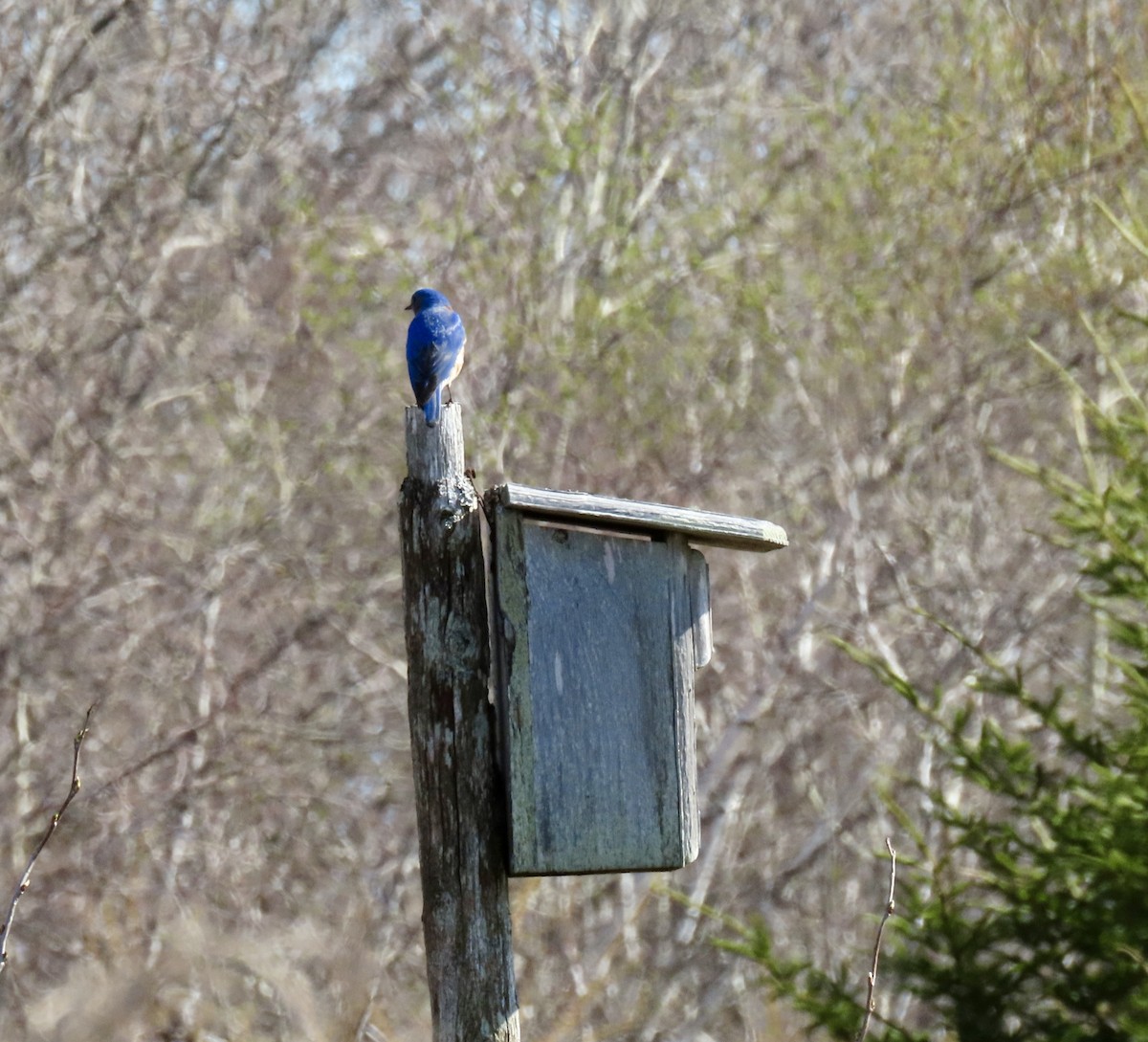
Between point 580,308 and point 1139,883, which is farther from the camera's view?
point 580,308

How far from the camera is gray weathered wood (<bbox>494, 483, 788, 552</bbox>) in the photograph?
2449 millimetres

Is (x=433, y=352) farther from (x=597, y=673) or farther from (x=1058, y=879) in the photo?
(x=1058, y=879)

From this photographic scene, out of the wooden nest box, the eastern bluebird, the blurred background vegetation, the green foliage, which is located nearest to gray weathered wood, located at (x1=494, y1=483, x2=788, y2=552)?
the wooden nest box

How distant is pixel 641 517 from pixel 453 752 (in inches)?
17.8

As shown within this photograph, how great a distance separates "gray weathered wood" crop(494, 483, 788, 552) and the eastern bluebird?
0.29m

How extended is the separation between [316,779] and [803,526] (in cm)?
309

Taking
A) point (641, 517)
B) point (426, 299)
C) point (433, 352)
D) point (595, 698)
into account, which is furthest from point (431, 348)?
point (426, 299)

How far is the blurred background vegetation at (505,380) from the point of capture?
7656 millimetres

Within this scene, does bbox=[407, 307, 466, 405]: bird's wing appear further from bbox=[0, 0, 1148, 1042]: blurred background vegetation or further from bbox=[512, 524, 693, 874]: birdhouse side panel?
bbox=[0, 0, 1148, 1042]: blurred background vegetation

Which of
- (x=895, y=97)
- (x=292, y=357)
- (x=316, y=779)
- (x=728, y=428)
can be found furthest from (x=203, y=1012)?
(x=895, y=97)

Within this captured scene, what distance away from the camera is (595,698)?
2547mm

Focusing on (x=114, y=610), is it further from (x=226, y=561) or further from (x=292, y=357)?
(x=292, y=357)

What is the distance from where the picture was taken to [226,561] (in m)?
8.13

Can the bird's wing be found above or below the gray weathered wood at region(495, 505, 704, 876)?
above
